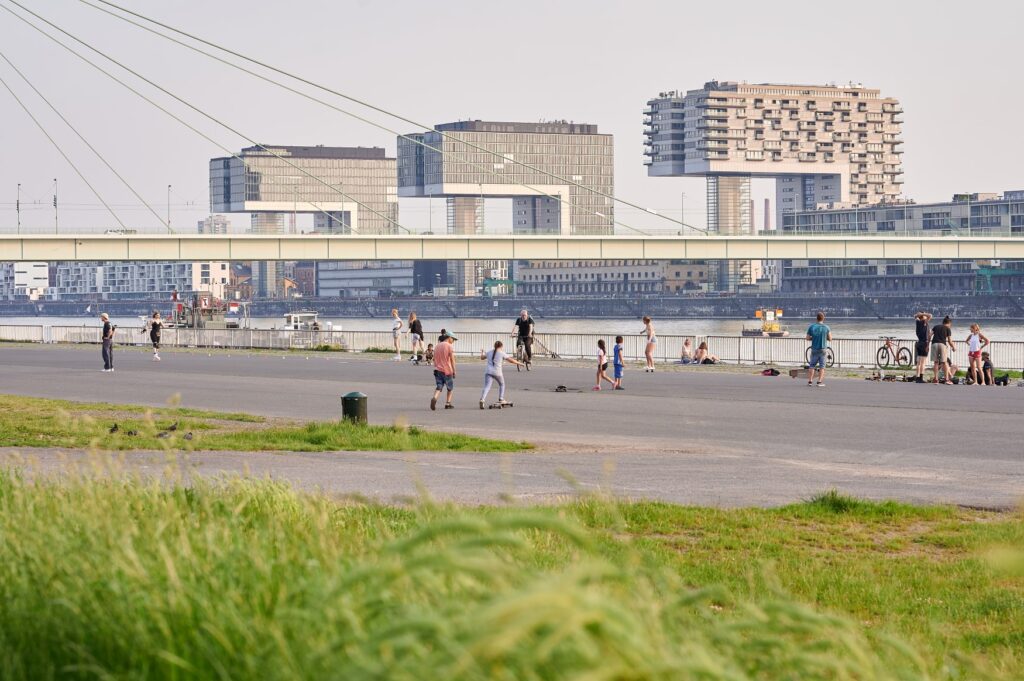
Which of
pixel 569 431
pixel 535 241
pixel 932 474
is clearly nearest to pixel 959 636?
pixel 932 474

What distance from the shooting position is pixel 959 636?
805 centimetres

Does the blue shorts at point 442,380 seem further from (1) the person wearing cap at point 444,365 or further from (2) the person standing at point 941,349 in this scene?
(2) the person standing at point 941,349

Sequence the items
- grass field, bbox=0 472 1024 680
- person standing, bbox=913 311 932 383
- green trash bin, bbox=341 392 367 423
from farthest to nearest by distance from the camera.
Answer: person standing, bbox=913 311 932 383 < green trash bin, bbox=341 392 367 423 < grass field, bbox=0 472 1024 680

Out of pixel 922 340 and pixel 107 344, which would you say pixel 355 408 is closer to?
pixel 922 340

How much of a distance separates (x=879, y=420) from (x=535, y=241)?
7370cm

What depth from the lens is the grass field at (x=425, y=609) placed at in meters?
2.86

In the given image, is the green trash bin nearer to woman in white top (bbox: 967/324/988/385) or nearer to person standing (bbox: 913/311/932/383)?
woman in white top (bbox: 967/324/988/385)

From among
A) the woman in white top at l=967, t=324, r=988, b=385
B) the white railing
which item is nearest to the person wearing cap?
the woman in white top at l=967, t=324, r=988, b=385

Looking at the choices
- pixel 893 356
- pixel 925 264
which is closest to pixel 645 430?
pixel 893 356

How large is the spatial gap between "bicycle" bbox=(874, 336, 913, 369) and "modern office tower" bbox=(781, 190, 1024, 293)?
97.5 meters

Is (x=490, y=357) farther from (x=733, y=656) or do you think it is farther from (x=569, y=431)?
(x=733, y=656)

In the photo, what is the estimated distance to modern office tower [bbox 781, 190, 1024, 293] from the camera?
15238 cm

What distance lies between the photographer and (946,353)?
3675 cm

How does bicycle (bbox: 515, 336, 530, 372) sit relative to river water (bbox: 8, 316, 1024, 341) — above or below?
above
